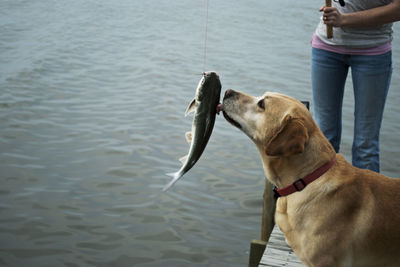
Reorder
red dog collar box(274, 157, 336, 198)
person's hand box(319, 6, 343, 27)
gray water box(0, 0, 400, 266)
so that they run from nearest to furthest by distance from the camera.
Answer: red dog collar box(274, 157, 336, 198) < person's hand box(319, 6, 343, 27) < gray water box(0, 0, 400, 266)

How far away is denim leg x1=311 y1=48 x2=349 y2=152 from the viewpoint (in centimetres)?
395

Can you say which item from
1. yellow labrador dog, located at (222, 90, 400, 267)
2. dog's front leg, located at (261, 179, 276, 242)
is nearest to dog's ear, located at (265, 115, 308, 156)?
yellow labrador dog, located at (222, 90, 400, 267)

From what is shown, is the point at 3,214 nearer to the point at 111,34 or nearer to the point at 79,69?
the point at 79,69

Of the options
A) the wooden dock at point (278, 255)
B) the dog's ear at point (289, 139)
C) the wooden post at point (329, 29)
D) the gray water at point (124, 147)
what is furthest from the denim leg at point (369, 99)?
the gray water at point (124, 147)

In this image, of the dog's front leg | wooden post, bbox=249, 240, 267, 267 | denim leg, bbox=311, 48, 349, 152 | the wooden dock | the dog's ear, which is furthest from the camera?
the dog's front leg

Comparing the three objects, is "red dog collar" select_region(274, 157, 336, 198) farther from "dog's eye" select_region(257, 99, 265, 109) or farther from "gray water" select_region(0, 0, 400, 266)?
"gray water" select_region(0, 0, 400, 266)

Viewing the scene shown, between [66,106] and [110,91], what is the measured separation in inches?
48.8

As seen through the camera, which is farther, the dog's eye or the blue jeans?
the blue jeans

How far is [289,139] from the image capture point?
2775 mm

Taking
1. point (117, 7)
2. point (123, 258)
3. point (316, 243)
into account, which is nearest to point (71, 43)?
point (117, 7)

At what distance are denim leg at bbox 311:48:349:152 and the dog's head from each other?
1.05 meters

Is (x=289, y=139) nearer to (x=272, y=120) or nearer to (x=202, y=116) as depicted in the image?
(x=272, y=120)

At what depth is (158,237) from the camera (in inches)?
216

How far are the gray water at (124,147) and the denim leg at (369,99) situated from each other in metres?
1.99
